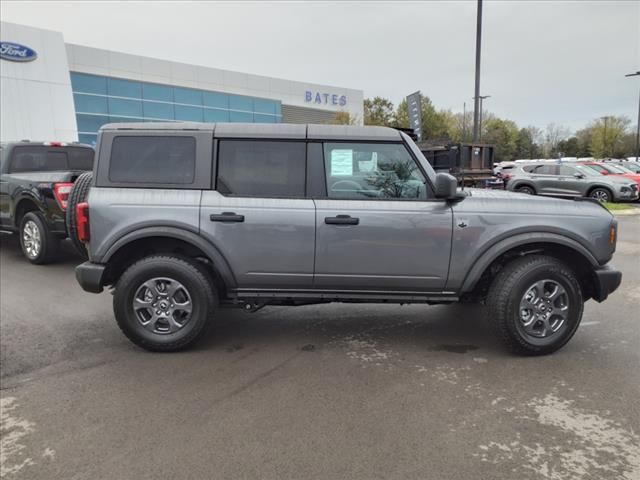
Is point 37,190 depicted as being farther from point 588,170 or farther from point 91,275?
point 588,170

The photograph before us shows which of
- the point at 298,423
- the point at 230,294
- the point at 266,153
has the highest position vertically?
the point at 266,153

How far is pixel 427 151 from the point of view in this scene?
14.3 metres

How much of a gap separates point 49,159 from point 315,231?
21.8 ft

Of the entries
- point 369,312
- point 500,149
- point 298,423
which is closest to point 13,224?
point 369,312

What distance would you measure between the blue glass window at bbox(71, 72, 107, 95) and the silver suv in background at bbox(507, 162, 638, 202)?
29.3 metres

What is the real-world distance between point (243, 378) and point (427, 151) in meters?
11.7

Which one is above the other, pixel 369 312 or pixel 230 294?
pixel 230 294

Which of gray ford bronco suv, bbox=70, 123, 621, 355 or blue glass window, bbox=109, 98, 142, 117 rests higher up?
blue glass window, bbox=109, 98, 142, 117

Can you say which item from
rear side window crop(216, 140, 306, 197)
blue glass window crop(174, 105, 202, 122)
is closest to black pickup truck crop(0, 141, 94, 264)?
rear side window crop(216, 140, 306, 197)

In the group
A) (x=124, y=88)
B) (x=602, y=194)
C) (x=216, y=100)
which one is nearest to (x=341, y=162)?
(x=602, y=194)

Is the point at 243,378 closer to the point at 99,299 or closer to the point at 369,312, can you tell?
the point at 369,312

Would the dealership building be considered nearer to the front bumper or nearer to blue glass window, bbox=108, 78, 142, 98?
blue glass window, bbox=108, 78, 142, 98

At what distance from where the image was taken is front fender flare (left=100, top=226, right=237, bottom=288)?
13.6 ft

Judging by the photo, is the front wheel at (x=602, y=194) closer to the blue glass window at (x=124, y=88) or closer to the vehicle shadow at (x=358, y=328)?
the vehicle shadow at (x=358, y=328)
